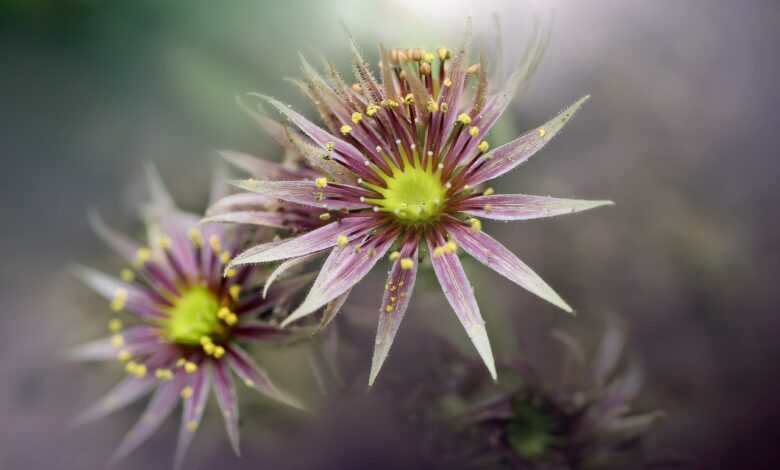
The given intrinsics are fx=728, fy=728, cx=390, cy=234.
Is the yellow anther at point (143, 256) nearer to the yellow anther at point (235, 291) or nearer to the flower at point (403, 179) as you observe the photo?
the yellow anther at point (235, 291)

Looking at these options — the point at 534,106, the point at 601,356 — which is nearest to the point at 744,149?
the point at 534,106

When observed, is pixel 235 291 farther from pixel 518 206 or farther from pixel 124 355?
pixel 518 206

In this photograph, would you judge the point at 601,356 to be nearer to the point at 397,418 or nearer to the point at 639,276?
the point at 639,276

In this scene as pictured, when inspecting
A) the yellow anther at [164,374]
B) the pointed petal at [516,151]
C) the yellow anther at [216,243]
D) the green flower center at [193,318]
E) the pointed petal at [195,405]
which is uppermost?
the pointed petal at [516,151]

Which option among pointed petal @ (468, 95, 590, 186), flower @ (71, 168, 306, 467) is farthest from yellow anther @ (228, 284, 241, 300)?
pointed petal @ (468, 95, 590, 186)

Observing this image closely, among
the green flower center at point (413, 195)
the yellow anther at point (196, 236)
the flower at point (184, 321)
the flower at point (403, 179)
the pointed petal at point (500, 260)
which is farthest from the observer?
the yellow anther at point (196, 236)

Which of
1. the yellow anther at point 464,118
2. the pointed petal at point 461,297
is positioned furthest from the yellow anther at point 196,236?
the yellow anther at point 464,118
